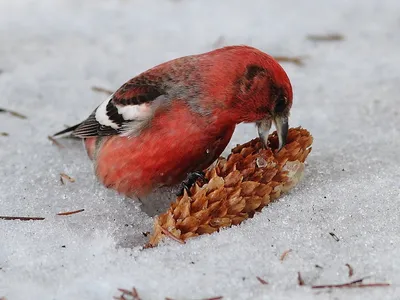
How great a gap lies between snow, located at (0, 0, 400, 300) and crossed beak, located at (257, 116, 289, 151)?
0.23m

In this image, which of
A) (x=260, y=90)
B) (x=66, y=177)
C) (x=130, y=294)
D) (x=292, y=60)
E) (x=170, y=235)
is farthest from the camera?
(x=292, y=60)

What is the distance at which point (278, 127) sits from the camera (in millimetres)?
2645

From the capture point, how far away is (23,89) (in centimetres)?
390

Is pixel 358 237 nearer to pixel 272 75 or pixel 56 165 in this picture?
pixel 272 75

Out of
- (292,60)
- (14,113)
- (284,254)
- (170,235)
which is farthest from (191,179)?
(292,60)

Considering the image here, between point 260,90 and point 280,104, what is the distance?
11cm

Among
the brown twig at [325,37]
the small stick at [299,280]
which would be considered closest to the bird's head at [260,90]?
A: the small stick at [299,280]

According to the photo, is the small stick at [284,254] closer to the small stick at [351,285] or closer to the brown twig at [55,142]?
the small stick at [351,285]

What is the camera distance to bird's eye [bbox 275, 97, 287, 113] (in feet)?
8.46

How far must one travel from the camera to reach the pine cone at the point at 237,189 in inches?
93.1

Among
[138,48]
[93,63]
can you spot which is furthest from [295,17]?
[93,63]

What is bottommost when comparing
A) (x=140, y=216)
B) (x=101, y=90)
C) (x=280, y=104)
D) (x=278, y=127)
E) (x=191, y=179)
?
(x=101, y=90)

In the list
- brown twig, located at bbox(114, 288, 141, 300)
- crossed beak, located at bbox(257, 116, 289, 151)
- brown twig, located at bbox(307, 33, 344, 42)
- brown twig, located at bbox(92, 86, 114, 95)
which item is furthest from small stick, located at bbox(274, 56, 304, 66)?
brown twig, located at bbox(114, 288, 141, 300)

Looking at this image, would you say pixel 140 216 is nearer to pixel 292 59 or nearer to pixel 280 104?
pixel 280 104
